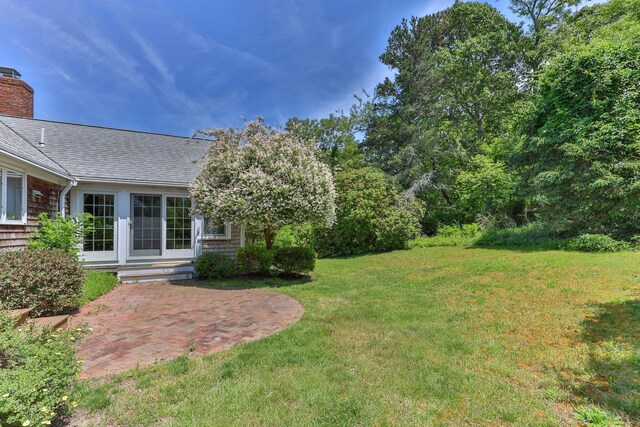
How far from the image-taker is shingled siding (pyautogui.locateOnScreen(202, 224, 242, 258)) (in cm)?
1017

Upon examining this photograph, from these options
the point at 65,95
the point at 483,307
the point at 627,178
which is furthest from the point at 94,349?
the point at 65,95

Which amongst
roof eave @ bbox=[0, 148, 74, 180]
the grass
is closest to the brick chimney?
roof eave @ bbox=[0, 148, 74, 180]

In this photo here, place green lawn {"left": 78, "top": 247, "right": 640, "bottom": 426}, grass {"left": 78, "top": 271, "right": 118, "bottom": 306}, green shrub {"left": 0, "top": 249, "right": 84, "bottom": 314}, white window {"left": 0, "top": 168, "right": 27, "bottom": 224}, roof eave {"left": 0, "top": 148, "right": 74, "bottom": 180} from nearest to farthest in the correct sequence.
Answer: green lawn {"left": 78, "top": 247, "right": 640, "bottom": 426} < green shrub {"left": 0, "top": 249, "right": 84, "bottom": 314} < roof eave {"left": 0, "top": 148, "right": 74, "bottom": 180} < white window {"left": 0, "top": 168, "right": 27, "bottom": 224} < grass {"left": 78, "top": 271, "right": 118, "bottom": 306}

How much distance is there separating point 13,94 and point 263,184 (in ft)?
34.4

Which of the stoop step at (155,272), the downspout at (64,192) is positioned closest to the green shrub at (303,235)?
the stoop step at (155,272)

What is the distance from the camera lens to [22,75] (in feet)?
36.4

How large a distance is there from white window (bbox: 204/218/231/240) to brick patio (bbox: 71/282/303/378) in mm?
2926

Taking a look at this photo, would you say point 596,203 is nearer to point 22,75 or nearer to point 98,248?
point 98,248

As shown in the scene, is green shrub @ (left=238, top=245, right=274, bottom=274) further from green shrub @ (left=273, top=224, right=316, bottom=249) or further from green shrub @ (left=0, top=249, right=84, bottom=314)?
green shrub @ (left=273, top=224, right=316, bottom=249)

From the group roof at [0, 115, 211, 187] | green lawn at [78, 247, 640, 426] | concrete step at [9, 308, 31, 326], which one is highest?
roof at [0, 115, 211, 187]

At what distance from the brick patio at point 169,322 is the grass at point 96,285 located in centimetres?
16

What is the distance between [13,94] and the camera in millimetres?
10914

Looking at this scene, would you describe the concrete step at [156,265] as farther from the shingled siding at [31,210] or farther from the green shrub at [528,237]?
the green shrub at [528,237]

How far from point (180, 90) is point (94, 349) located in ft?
52.2
